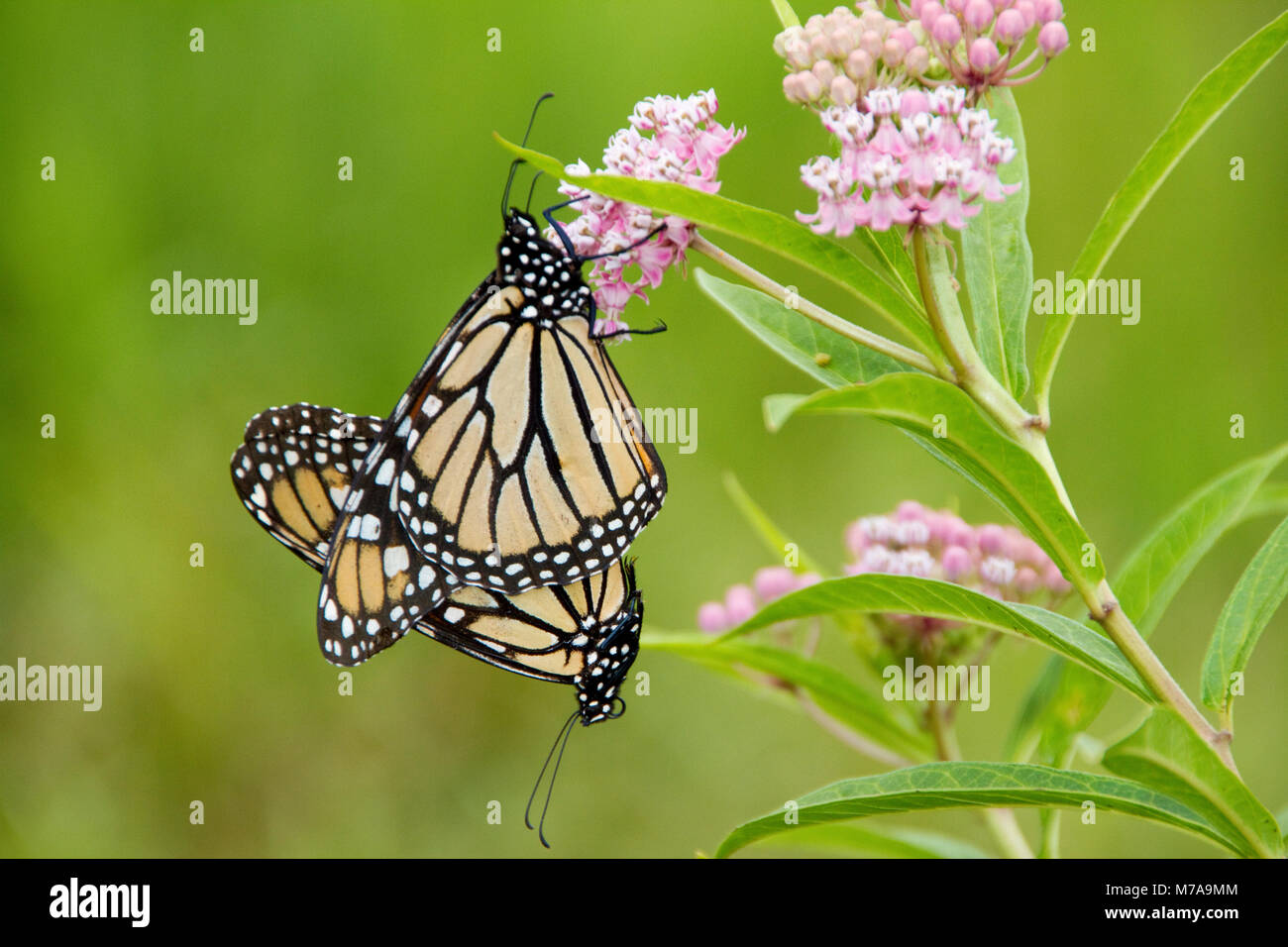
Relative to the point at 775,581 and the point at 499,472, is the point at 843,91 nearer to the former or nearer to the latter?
the point at 499,472

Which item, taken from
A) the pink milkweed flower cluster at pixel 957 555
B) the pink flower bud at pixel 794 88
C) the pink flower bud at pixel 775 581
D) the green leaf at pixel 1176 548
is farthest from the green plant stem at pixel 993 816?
the pink flower bud at pixel 794 88

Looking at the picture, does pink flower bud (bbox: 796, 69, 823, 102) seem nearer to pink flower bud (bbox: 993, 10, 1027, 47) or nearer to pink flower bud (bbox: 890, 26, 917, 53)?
pink flower bud (bbox: 890, 26, 917, 53)

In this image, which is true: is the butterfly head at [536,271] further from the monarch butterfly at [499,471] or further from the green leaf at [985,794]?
the green leaf at [985,794]

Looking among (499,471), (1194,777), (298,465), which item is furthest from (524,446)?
(1194,777)

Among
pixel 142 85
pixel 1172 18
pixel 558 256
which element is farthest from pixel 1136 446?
pixel 142 85

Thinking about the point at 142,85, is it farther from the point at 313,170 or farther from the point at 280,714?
the point at 280,714

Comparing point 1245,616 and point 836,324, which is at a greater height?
point 836,324
